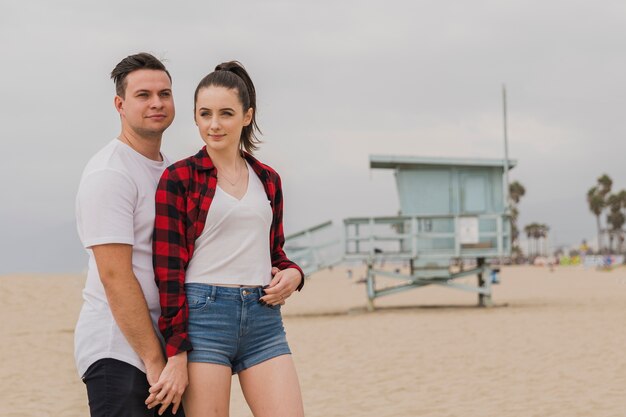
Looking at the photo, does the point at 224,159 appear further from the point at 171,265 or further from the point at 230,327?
the point at 230,327

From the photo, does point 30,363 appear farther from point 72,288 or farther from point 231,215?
point 72,288

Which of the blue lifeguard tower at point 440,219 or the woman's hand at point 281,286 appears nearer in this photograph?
the woman's hand at point 281,286

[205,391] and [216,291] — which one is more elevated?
[216,291]

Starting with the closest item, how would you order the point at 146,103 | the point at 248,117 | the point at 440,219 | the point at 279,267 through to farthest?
1. the point at 146,103
2. the point at 248,117
3. the point at 279,267
4. the point at 440,219

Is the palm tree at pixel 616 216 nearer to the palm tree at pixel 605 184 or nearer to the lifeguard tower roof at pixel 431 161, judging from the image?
the palm tree at pixel 605 184

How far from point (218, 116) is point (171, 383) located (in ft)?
3.29

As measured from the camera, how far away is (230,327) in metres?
3.04

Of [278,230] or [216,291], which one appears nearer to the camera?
[216,291]

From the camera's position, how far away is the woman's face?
Answer: 3100mm

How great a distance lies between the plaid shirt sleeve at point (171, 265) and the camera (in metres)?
2.94

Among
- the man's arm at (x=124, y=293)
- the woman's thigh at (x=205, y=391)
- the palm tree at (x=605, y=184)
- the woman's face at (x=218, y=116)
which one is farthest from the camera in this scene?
the palm tree at (x=605, y=184)

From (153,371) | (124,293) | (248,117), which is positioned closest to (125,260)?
(124,293)

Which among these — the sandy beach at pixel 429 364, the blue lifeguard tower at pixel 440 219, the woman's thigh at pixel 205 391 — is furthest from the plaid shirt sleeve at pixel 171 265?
the blue lifeguard tower at pixel 440 219

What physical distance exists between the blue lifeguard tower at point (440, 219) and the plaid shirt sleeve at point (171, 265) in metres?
19.6
